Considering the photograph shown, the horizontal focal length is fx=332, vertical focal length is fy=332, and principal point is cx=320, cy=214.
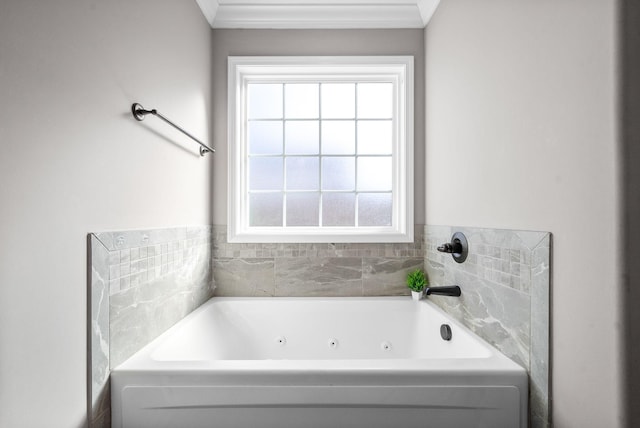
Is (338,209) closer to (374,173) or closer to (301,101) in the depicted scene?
(374,173)

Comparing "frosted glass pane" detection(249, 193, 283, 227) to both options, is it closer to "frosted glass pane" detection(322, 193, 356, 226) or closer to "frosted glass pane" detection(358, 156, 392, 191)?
"frosted glass pane" detection(322, 193, 356, 226)

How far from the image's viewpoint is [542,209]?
39.6 inches

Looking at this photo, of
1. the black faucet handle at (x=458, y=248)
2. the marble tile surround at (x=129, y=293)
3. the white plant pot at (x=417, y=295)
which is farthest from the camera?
the white plant pot at (x=417, y=295)

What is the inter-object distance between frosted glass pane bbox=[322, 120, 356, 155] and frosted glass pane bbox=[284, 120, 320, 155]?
53mm

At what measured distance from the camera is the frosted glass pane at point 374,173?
2193mm

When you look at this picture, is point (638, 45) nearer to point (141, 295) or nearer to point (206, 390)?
point (206, 390)

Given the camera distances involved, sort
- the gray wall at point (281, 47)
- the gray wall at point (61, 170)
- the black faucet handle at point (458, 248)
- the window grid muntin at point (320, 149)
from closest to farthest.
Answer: the gray wall at point (61, 170) < the black faucet handle at point (458, 248) < the gray wall at point (281, 47) < the window grid muntin at point (320, 149)

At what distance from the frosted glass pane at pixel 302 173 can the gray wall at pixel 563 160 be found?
1.01 m

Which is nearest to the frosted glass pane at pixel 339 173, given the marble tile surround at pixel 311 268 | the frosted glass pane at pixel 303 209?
the frosted glass pane at pixel 303 209

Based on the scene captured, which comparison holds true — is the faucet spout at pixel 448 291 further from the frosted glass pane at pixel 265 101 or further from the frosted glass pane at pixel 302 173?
the frosted glass pane at pixel 265 101

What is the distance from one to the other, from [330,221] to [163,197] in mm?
1069

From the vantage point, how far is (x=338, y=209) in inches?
86.3

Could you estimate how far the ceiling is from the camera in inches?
77.7

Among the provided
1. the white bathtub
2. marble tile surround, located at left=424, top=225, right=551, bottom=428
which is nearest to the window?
marble tile surround, located at left=424, top=225, right=551, bottom=428
